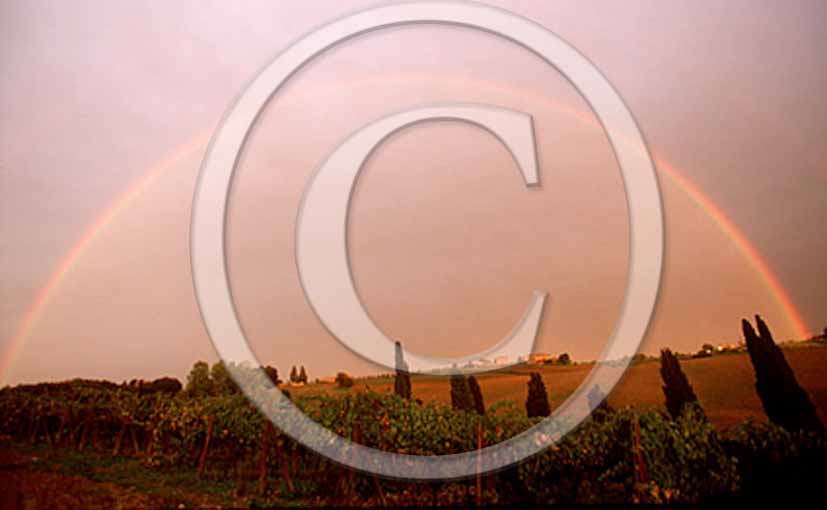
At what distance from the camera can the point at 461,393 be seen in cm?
2625

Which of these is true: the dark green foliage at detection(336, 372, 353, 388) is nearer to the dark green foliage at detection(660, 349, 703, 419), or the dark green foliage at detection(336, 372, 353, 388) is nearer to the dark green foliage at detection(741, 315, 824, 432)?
the dark green foliage at detection(660, 349, 703, 419)

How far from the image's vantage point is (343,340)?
14.1 metres

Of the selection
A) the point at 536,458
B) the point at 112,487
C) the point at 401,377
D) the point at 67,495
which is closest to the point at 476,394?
the point at 401,377

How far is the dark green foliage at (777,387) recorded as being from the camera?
66.4 feet

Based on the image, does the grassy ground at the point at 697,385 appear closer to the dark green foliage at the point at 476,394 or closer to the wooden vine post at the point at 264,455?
the dark green foliage at the point at 476,394

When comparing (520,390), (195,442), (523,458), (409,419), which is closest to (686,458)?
(523,458)

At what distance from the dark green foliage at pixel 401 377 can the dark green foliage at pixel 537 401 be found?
20.6 ft

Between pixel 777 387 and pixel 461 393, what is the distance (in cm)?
1422

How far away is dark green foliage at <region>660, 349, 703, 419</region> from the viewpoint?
24609 millimetres

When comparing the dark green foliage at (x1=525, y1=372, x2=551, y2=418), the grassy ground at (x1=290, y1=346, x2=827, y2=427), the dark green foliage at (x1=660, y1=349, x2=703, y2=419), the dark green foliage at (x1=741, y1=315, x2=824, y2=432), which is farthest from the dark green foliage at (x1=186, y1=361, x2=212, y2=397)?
the dark green foliage at (x1=741, y1=315, x2=824, y2=432)

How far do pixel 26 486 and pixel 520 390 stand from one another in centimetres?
3163

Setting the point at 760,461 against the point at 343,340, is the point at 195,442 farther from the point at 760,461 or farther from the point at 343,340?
the point at 760,461

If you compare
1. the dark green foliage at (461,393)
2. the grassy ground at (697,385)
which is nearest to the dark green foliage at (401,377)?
the grassy ground at (697,385)

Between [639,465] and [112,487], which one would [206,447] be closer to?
[112,487]
